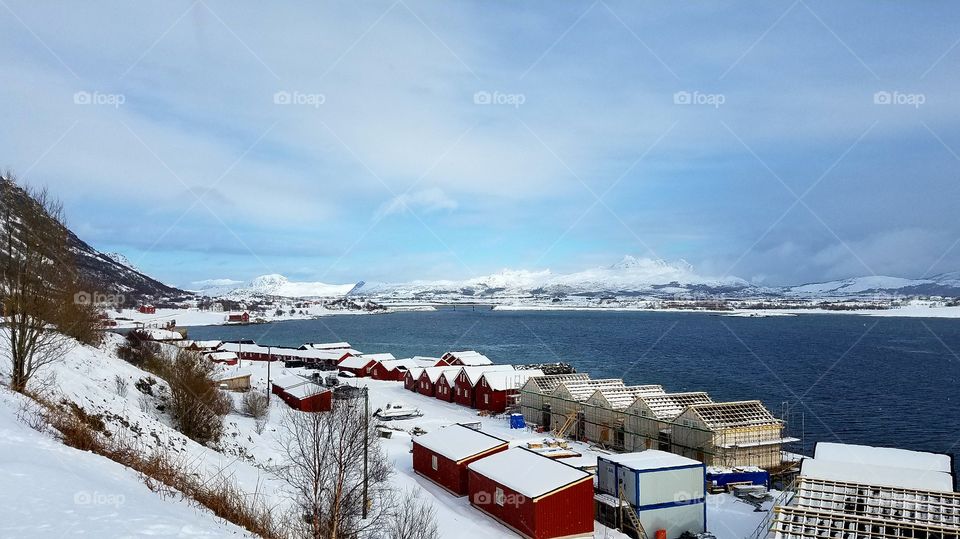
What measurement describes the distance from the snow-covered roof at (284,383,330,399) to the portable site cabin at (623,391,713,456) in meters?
17.0

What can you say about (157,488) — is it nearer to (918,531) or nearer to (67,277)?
(67,277)

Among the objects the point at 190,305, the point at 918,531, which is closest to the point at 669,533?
the point at 918,531

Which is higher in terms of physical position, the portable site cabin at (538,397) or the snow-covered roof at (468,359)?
the snow-covered roof at (468,359)

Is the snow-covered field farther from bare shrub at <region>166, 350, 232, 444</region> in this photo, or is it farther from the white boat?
the white boat

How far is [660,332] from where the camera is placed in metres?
107

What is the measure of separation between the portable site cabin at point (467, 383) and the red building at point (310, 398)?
29.1ft

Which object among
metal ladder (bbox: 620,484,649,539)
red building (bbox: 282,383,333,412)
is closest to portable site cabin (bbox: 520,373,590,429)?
red building (bbox: 282,383,333,412)

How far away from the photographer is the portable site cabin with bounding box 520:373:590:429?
31578 mm

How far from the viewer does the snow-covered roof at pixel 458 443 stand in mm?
20781

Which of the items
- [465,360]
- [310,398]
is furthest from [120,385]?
[465,360]

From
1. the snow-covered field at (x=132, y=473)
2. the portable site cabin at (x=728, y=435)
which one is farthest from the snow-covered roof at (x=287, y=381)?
the portable site cabin at (x=728, y=435)

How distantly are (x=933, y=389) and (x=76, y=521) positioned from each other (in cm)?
5595

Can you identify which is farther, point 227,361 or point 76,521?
point 227,361

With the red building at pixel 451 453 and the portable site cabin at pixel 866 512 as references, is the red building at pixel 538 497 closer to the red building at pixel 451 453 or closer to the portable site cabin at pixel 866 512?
the red building at pixel 451 453
